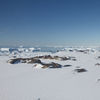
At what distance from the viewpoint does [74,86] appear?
1295cm

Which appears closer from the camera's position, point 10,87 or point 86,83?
point 10,87

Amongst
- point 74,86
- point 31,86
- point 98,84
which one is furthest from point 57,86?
point 98,84

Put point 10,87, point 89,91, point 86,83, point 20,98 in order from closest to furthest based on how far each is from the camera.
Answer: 1. point 20,98
2. point 89,91
3. point 10,87
4. point 86,83

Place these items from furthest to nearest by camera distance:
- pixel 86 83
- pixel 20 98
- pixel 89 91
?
pixel 86 83 < pixel 89 91 < pixel 20 98

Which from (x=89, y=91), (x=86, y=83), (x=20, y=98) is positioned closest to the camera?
(x=20, y=98)

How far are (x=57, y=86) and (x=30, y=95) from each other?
3047mm

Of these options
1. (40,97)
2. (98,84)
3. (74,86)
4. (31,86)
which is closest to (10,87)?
(31,86)

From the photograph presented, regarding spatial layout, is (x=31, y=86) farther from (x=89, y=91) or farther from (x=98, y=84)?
(x=98, y=84)

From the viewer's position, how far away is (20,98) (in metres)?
10.2

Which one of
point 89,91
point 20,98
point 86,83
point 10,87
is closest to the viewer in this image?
point 20,98

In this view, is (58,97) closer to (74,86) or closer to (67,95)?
(67,95)

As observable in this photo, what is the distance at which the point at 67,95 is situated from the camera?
10836 millimetres

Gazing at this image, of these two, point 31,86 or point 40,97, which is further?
point 31,86

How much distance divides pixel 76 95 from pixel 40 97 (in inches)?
102
